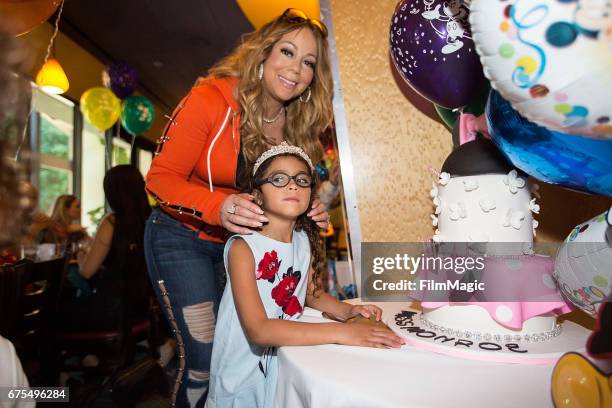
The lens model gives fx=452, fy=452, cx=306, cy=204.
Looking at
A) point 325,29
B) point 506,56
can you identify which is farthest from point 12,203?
point 325,29

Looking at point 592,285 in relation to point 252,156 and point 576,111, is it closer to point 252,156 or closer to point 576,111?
point 576,111

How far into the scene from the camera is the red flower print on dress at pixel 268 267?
124 centimetres

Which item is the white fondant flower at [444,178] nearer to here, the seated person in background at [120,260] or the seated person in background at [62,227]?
the seated person in background at [120,260]

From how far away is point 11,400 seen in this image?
0.88 metres

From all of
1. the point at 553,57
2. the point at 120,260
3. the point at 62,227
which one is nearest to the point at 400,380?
the point at 553,57

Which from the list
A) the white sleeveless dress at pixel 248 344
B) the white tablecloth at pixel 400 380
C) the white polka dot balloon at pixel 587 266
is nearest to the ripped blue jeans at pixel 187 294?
the white sleeveless dress at pixel 248 344

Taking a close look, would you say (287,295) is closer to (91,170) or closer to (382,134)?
(382,134)

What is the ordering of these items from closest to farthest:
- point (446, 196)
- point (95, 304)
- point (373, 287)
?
point (446, 196) < point (373, 287) < point (95, 304)

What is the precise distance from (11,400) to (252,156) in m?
0.91

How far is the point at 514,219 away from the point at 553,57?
40 cm

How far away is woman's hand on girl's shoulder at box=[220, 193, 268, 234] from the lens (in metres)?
1.19

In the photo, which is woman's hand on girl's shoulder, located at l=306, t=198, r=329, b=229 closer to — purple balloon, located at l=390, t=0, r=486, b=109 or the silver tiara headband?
the silver tiara headband

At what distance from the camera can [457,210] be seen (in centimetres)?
95

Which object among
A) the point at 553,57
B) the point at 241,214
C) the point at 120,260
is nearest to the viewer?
the point at 553,57
